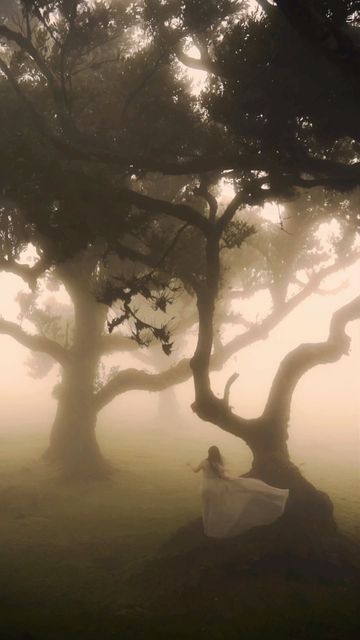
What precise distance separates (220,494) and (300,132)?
809cm

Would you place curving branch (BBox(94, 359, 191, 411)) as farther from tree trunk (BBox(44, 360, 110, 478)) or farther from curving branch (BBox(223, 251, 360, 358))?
curving branch (BBox(223, 251, 360, 358))

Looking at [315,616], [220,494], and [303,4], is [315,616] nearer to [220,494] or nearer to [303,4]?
[220,494]

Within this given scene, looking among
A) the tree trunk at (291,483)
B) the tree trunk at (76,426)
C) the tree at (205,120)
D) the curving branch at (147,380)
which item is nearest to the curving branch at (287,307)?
the curving branch at (147,380)

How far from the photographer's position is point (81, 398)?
2459 centimetres

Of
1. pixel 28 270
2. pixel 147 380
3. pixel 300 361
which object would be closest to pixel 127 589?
pixel 300 361

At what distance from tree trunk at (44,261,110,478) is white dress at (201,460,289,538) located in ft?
40.1

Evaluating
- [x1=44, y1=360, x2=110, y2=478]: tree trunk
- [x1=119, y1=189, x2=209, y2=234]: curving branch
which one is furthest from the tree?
[x1=44, y1=360, x2=110, y2=478]: tree trunk

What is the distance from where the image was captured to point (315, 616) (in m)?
10.3

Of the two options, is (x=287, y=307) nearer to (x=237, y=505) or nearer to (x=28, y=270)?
(x=28, y=270)

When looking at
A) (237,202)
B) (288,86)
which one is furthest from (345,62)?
(237,202)

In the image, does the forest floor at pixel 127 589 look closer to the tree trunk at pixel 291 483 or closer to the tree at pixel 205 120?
the tree trunk at pixel 291 483

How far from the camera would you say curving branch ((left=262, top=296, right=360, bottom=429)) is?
15625mm

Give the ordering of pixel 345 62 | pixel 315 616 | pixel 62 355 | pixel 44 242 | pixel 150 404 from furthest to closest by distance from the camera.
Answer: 1. pixel 150 404
2. pixel 62 355
3. pixel 44 242
4. pixel 315 616
5. pixel 345 62

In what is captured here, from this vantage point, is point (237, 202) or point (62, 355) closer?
point (237, 202)
